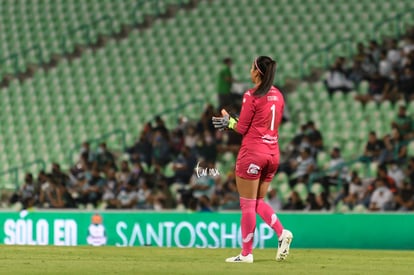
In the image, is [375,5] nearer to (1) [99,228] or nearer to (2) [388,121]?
(2) [388,121]

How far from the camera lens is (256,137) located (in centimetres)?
1227

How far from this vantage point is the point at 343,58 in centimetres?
2475

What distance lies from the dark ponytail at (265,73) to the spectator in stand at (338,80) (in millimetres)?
12656

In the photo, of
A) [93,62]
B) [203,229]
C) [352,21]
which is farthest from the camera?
[93,62]

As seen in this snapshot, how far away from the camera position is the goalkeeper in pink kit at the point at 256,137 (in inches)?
479

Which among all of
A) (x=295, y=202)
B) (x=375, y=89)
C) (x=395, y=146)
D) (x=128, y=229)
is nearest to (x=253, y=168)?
(x=128, y=229)

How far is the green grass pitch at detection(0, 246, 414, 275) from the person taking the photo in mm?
11336

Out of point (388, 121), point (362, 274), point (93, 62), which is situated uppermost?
point (93, 62)

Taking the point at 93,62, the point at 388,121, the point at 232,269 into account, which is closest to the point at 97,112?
the point at 93,62

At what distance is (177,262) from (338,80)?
13060mm

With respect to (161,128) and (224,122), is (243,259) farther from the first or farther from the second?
(161,128)

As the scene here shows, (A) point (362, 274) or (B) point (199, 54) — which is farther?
(B) point (199, 54)

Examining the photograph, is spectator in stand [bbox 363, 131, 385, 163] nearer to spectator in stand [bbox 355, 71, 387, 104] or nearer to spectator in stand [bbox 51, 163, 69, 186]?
spectator in stand [bbox 355, 71, 387, 104]

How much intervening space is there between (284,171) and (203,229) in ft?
11.4
